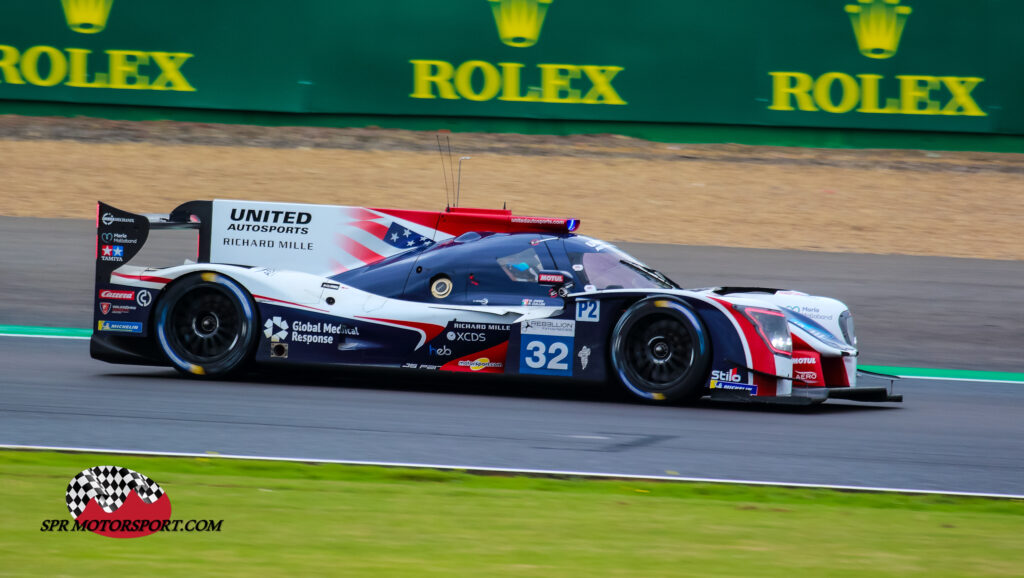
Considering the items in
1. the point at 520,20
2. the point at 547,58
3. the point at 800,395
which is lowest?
the point at 800,395

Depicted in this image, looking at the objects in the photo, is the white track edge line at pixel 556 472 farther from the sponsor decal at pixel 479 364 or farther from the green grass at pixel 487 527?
the sponsor decal at pixel 479 364

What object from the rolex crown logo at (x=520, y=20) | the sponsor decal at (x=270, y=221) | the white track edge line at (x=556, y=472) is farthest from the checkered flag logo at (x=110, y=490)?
the rolex crown logo at (x=520, y=20)

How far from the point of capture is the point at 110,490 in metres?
5.02

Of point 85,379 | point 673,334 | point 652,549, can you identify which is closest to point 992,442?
point 673,334

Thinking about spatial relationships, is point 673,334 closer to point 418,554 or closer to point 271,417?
point 271,417

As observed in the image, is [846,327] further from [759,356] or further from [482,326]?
[482,326]

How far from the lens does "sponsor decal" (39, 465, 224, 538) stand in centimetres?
486

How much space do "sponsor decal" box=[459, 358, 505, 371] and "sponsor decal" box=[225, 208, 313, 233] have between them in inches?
61.7

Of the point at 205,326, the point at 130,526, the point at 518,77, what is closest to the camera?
the point at 130,526

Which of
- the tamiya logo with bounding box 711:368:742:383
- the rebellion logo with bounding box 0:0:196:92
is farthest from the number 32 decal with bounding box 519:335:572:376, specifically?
the rebellion logo with bounding box 0:0:196:92

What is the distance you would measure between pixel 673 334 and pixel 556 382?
2.70ft

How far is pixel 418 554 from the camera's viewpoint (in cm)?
479

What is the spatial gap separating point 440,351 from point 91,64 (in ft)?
40.6

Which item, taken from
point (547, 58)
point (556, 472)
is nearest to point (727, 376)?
point (556, 472)
